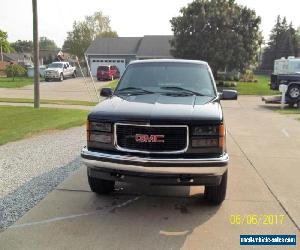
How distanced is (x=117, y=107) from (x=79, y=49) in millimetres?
65760

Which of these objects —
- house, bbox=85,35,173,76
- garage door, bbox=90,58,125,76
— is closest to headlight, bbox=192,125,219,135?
house, bbox=85,35,173,76

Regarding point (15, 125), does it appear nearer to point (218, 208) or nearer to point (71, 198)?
point (71, 198)

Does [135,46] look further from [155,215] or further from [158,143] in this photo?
[158,143]

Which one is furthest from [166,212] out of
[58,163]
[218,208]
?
[58,163]

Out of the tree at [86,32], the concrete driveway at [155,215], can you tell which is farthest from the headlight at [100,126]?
the tree at [86,32]

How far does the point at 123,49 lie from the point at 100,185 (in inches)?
1952

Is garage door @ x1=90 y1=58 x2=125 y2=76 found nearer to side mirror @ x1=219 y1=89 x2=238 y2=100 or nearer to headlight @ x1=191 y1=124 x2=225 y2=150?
side mirror @ x1=219 y1=89 x2=238 y2=100

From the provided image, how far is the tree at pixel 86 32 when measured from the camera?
227ft

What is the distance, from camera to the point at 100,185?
5625mm

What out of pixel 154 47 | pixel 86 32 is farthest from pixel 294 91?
pixel 86 32

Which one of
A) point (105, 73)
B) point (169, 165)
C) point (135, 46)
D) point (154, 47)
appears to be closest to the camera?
point (169, 165)

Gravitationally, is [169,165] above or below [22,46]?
below

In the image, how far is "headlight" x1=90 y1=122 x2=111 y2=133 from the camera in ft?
15.8

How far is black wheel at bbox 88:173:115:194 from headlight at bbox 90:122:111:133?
0.93m
